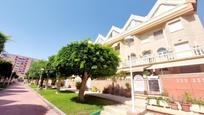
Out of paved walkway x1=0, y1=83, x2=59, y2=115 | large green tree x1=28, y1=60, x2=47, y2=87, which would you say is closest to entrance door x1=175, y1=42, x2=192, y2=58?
paved walkway x1=0, y1=83, x2=59, y2=115

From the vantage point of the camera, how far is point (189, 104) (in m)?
7.21

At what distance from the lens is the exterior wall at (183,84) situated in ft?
32.5

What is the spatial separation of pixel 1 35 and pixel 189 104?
20336 mm

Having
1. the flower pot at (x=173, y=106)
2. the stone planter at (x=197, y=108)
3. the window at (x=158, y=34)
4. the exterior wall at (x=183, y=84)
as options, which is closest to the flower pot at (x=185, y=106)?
the stone planter at (x=197, y=108)

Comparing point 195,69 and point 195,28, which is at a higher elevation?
point 195,28

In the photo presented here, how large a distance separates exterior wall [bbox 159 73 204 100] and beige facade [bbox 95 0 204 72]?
2.24m

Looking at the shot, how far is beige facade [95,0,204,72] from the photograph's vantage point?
14.6 m

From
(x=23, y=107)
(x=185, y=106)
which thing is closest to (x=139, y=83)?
(x=185, y=106)

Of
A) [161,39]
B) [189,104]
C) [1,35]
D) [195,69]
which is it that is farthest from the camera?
[161,39]

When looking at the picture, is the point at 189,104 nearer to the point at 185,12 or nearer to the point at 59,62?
the point at 59,62

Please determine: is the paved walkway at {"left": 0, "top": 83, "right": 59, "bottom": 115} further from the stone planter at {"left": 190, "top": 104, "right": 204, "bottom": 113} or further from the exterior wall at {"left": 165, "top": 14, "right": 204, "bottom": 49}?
the exterior wall at {"left": 165, "top": 14, "right": 204, "bottom": 49}

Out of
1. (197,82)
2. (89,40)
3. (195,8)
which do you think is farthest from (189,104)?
(195,8)

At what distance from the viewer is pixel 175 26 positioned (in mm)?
18438

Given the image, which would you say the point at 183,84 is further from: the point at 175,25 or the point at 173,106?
the point at 175,25
